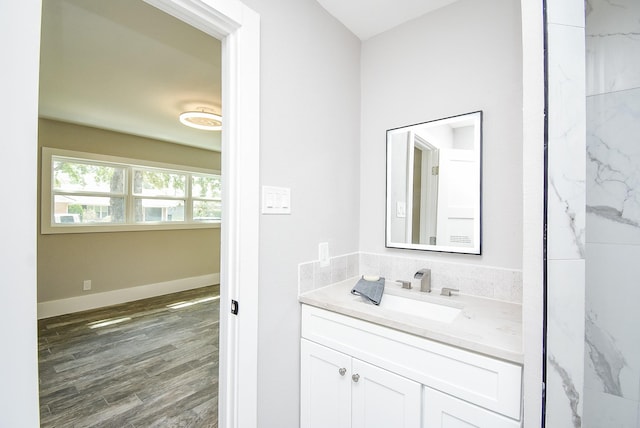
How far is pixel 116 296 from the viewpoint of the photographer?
4.11 m

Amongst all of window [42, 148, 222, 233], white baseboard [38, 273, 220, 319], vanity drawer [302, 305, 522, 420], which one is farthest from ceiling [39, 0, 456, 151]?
white baseboard [38, 273, 220, 319]

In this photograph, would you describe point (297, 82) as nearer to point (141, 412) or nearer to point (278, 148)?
point (278, 148)

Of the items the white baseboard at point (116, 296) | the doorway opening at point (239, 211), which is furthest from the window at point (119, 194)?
the doorway opening at point (239, 211)

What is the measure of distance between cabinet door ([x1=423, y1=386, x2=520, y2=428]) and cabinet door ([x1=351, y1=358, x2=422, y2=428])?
40 millimetres

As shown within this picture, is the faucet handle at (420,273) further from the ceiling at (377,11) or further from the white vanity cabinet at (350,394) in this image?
the ceiling at (377,11)

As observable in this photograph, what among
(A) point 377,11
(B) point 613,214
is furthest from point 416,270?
(A) point 377,11

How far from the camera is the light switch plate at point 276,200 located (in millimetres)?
1282

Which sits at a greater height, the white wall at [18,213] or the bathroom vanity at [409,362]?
the white wall at [18,213]

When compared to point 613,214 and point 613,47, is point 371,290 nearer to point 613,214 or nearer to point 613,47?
point 613,214

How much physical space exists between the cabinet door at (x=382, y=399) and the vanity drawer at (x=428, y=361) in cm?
4

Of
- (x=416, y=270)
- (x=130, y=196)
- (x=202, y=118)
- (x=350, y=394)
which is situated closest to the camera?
(x=350, y=394)

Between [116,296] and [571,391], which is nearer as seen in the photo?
[571,391]

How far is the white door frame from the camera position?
3.82 ft

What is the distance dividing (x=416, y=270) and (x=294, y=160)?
3.19 ft
